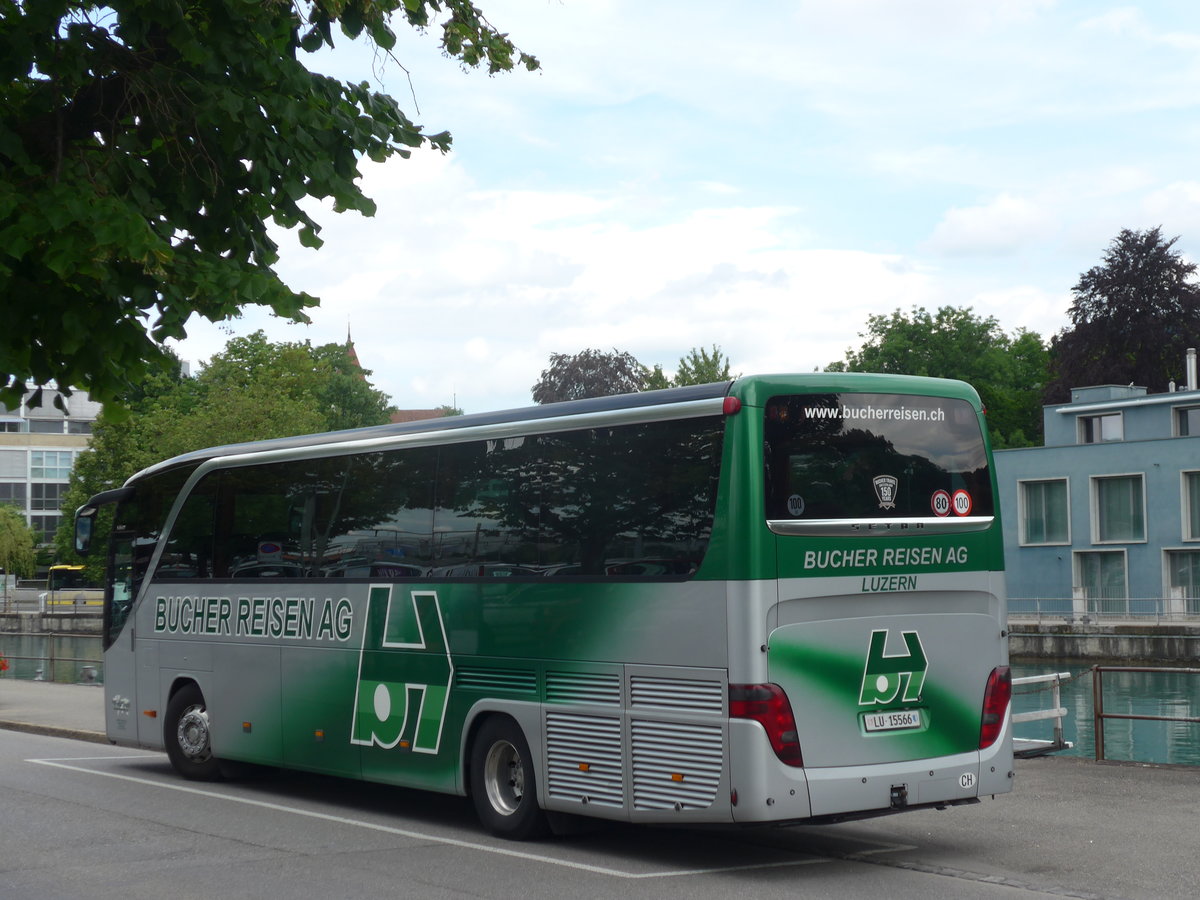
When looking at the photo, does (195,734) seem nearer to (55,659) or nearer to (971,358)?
(55,659)

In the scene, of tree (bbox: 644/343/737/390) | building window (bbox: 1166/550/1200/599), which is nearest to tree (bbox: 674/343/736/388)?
tree (bbox: 644/343/737/390)

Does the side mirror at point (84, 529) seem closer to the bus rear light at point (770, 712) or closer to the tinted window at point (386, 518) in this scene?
the tinted window at point (386, 518)

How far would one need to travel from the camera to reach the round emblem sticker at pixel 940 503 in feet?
34.2

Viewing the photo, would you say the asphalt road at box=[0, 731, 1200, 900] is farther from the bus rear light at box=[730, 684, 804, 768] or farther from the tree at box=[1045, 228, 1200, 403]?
the tree at box=[1045, 228, 1200, 403]

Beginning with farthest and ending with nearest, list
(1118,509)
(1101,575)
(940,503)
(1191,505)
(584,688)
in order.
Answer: (1101,575), (1118,509), (1191,505), (584,688), (940,503)

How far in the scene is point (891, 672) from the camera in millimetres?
10102

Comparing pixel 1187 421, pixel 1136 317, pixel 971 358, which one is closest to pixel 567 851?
pixel 1187 421

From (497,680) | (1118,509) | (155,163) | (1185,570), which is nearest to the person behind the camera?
(155,163)

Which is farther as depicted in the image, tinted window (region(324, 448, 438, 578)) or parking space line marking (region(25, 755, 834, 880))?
tinted window (region(324, 448, 438, 578))

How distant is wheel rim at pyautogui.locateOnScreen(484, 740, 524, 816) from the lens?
11.3 m

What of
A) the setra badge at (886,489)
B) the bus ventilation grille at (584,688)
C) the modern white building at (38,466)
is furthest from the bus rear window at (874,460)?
the modern white building at (38,466)

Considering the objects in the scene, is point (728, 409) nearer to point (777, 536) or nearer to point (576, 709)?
point (777, 536)

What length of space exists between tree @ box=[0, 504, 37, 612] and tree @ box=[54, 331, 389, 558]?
994 cm

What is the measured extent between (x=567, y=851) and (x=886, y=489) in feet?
10.9
